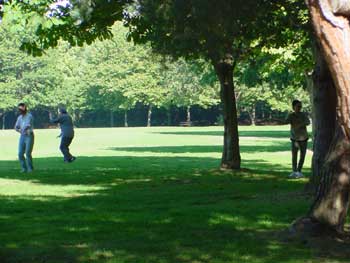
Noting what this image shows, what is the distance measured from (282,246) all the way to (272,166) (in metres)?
15.9

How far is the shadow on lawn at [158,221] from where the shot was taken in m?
7.75

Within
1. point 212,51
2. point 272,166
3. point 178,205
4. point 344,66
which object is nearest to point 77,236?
point 178,205

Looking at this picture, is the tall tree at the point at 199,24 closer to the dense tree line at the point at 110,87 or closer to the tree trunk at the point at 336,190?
the tree trunk at the point at 336,190

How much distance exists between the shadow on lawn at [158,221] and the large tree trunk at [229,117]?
250 cm

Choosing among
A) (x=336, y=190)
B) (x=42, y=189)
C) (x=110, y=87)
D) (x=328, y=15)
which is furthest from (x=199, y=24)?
(x=110, y=87)

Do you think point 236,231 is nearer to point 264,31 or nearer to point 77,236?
point 77,236

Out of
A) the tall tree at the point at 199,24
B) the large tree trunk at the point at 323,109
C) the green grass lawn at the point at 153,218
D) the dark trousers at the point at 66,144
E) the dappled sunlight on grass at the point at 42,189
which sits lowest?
the dappled sunlight on grass at the point at 42,189

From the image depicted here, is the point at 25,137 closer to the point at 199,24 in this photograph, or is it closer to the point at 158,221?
the point at 199,24

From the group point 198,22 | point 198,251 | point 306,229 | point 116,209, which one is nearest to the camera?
point 198,251

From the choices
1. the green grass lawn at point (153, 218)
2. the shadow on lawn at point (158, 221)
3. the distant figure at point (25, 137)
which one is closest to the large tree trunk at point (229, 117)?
the green grass lawn at point (153, 218)

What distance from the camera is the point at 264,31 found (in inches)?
701

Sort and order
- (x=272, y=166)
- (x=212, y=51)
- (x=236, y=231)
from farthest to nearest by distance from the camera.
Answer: (x=272, y=166), (x=212, y=51), (x=236, y=231)

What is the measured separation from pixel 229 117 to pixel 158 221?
10844 millimetres

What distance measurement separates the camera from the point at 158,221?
10164mm
